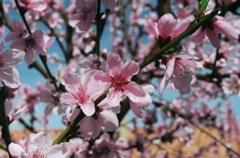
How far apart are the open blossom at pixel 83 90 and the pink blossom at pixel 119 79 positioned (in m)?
0.04

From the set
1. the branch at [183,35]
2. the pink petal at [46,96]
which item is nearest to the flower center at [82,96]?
the branch at [183,35]

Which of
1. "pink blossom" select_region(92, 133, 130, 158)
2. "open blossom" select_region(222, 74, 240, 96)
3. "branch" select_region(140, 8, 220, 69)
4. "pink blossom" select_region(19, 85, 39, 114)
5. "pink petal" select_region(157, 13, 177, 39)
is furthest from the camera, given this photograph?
"pink blossom" select_region(19, 85, 39, 114)

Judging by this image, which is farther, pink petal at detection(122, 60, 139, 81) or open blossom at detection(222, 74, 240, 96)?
open blossom at detection(222, 74, 240, 96)

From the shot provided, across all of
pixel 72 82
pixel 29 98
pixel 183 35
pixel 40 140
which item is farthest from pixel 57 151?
pixel 29 98

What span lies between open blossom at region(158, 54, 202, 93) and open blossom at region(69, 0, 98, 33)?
0.71m

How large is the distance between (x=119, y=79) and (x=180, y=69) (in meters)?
0.28

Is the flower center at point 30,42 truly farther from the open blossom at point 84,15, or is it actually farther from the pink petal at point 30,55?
the open blossom at point 84,15

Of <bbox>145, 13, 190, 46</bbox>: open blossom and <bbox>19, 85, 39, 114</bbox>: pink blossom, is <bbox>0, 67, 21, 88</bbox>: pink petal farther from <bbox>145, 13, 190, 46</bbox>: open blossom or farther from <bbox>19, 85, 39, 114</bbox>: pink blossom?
<bbox>19, 85, 39, 114</bbox>: pink blossom

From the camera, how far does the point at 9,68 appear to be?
1245 millimetres

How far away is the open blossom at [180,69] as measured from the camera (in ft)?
3.32

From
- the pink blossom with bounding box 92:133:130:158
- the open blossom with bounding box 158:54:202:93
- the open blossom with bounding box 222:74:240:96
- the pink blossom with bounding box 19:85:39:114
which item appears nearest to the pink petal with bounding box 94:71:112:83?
the open blossom with bounding box 158:54:202:93

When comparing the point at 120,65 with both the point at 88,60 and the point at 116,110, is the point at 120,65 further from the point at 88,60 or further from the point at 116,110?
the point at 88,60

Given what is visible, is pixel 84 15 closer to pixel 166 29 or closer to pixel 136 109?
pixel 166 29

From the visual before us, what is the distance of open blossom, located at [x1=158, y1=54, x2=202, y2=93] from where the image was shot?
1011 millimetres
